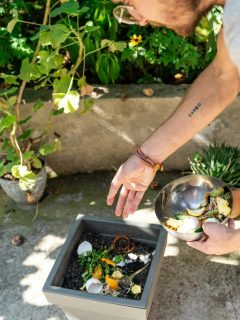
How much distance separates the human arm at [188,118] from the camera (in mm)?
1726

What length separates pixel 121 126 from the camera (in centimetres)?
270

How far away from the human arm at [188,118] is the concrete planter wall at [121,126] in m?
0.77

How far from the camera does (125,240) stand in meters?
2.09

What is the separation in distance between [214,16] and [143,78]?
0.56 m

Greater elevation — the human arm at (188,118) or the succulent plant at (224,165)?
the human arm at (188,118)

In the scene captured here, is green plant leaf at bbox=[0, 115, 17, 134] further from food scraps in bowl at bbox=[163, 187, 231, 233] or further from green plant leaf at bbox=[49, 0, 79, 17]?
food scraps in bowl at bbox=[163, 187, 231, 233]

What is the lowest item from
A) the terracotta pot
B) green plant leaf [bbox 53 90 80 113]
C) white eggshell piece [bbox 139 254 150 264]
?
the terracotta pot

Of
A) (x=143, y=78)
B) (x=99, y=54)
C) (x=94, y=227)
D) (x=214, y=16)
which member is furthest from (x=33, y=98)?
(x=214, y=16)

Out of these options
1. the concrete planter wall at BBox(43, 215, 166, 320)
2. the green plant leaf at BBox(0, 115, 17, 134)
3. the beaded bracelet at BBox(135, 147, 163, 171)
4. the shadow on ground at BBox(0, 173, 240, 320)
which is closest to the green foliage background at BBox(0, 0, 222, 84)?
the green plant leaf at BBox(0, 115, 17, 134)

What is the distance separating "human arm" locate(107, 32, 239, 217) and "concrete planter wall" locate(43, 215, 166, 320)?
0.15 meters

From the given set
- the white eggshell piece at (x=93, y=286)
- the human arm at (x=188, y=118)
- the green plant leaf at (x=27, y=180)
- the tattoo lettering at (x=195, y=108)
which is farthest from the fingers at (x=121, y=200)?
the green plant leaf at (x=27, y=180)

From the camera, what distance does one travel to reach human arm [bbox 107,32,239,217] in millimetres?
1726

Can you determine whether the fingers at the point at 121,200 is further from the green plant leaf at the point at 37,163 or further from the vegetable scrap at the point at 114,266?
the green plant leaf at the point at 37,163

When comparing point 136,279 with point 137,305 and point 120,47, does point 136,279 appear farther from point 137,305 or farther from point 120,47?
point 120,47
